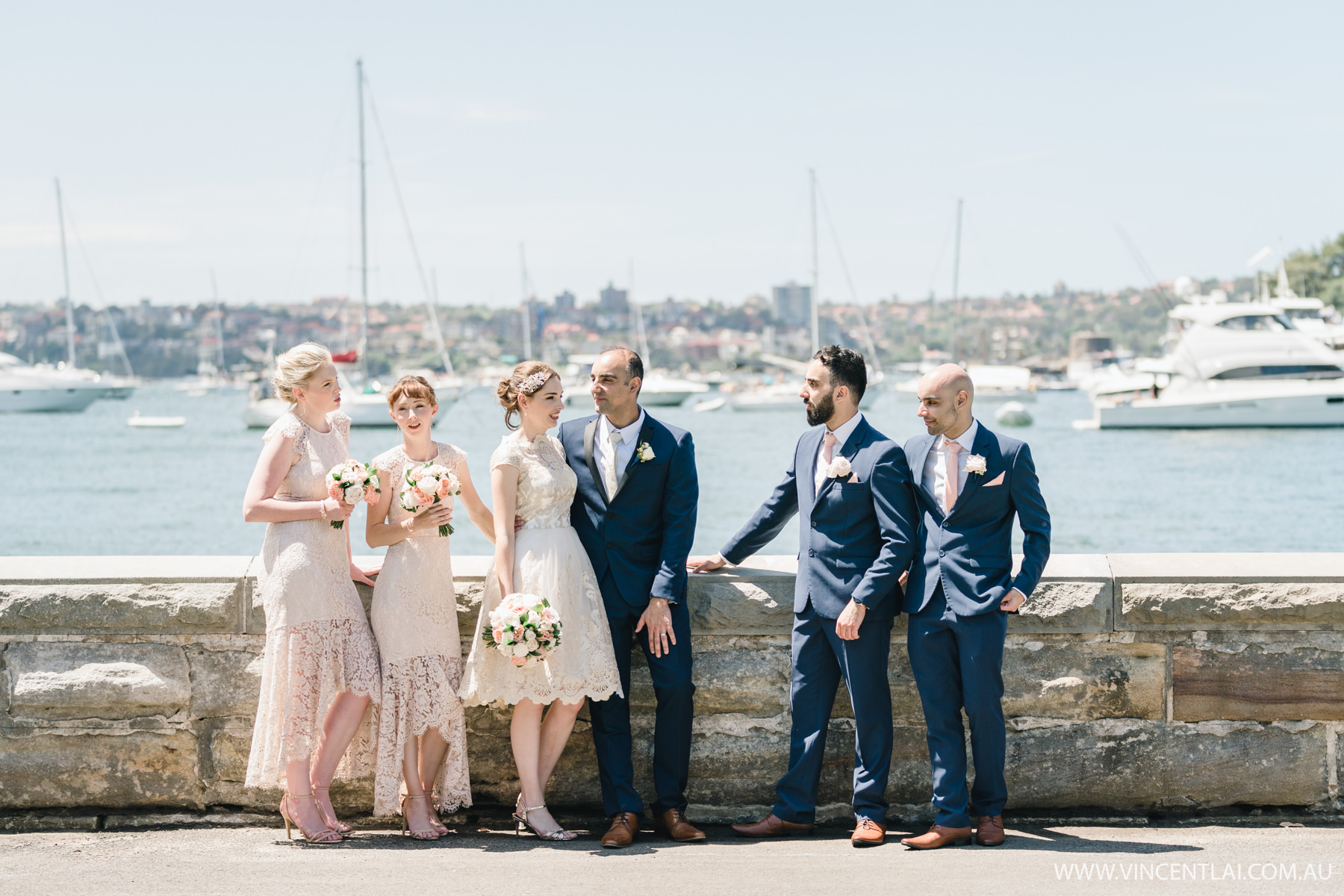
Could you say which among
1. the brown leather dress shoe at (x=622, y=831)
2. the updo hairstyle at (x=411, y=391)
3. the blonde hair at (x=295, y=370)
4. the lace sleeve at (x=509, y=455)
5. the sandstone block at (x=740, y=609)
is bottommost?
the brown leather dress shoe at (x=622, y=831)

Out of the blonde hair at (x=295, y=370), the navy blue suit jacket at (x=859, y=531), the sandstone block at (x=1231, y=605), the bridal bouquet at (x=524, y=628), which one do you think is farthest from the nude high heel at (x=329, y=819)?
the sandstone block at (x=1231, y=605)

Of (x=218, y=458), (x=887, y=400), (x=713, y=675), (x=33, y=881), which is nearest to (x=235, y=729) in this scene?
(x=33, y=881)

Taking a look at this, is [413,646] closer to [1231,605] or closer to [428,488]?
[428,488]

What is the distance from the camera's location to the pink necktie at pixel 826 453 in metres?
4.16

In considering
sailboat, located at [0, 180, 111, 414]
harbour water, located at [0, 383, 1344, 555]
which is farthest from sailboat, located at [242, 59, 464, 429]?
sailboat, located at [0, 180, 111, 414]

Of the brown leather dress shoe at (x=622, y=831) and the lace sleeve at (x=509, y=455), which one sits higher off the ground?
the lace sleeve at (x=509, y=455)

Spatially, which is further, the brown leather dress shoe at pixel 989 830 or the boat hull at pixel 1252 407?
the boat hull at pixel 1252 407

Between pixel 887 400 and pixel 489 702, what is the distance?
85.4 meters

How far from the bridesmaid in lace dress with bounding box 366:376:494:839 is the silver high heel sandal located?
199 mm

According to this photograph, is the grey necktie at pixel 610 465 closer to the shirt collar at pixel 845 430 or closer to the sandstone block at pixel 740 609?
the sandstone block at pixel 740 609

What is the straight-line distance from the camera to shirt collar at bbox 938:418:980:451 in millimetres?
4000

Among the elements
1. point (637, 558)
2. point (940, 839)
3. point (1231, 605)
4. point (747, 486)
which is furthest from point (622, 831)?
point (747, 486)

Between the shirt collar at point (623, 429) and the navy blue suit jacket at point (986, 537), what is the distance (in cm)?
104

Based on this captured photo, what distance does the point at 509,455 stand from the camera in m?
4.09
